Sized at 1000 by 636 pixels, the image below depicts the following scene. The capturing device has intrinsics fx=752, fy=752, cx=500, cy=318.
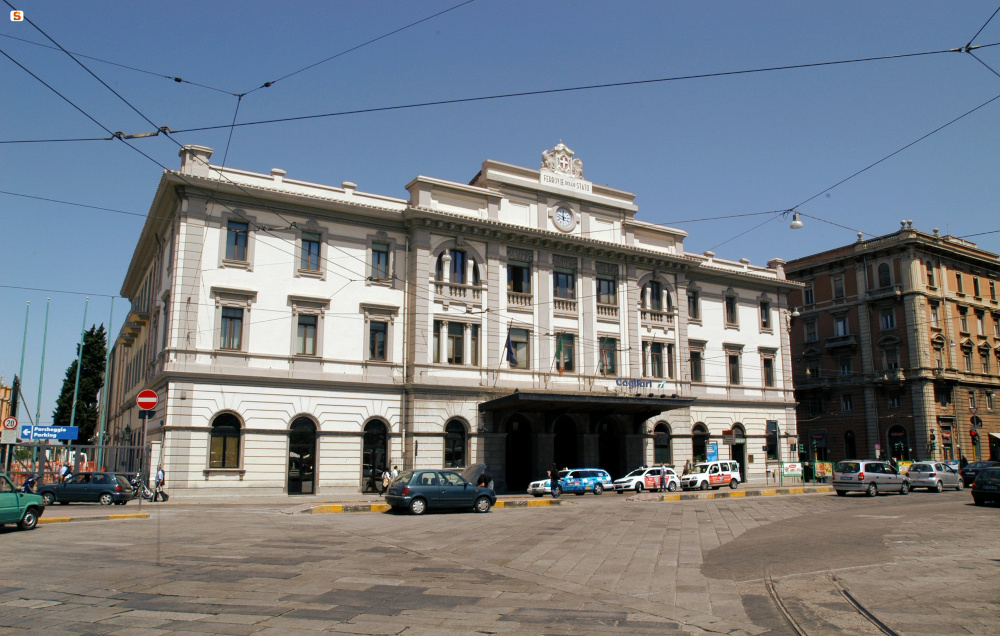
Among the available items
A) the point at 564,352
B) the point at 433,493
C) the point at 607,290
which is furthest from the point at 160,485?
the point at 607,290

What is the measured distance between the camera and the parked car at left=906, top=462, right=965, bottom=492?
3666cm

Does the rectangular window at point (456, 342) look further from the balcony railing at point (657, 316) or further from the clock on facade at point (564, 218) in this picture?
the balcony railing at point (657, 316)

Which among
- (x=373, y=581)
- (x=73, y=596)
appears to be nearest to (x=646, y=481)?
(x=373, y=581)

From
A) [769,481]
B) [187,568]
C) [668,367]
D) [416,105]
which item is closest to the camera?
[187,568]

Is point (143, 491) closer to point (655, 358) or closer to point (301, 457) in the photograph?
point (301, 457)

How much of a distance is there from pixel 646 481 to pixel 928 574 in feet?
86.3

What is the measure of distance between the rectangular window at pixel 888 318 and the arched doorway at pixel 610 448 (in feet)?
107

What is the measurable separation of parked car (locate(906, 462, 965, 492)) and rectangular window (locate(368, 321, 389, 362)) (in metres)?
26.2

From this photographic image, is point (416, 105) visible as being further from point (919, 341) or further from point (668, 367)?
point (919, 341)

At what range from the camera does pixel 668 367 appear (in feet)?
146

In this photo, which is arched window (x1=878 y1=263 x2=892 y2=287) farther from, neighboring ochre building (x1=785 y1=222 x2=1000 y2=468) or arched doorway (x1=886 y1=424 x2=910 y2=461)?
arched doorway (x1=886 y1=424 x2=910 y2=461)

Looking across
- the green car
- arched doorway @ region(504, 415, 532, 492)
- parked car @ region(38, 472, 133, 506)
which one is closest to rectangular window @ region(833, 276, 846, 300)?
arched doorway @ region(504, 415, 532, 492)

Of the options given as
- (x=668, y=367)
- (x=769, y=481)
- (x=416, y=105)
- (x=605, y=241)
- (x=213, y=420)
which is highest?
(x=605, y=241)

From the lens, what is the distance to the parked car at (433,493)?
24.7 metres
